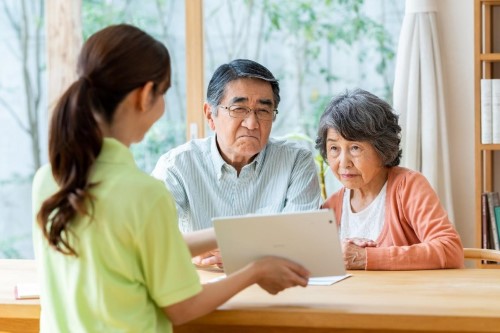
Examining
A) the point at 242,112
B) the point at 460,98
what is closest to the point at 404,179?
the point at 242,112

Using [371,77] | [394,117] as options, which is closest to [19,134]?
[371,77]

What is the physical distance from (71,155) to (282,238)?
53 cm

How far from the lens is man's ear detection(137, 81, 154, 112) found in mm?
1839

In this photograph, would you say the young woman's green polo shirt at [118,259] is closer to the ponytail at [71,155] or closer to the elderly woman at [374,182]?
the ponytail at [71,155]

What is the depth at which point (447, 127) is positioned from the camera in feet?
14.1

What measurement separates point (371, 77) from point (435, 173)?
2.07ft

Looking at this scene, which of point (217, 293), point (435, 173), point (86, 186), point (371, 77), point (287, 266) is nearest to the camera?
point (86, 186)

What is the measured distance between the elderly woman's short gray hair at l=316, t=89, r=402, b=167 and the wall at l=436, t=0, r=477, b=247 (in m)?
1.53

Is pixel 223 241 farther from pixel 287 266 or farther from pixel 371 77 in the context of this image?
pixel 371 77

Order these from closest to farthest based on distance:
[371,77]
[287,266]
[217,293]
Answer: [217,293] → [287,266] → [371,77]

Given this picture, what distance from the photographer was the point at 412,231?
111 inches

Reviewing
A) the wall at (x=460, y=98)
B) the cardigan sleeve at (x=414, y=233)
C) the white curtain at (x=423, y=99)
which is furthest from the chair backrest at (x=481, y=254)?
the wall at (x=460, y=98)

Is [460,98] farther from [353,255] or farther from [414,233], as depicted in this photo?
[353,255]

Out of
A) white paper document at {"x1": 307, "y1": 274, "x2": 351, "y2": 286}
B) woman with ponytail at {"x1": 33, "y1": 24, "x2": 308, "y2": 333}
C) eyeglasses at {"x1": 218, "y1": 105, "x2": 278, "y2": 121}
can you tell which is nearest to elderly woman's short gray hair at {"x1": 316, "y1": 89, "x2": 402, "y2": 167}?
eyeglasses at {"x1": 218, "y1": 105, "x2": 278, "y2": 121}
